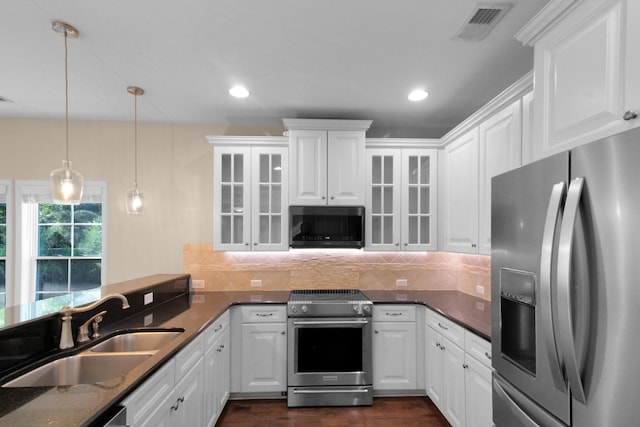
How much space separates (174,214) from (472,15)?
308 centimetres

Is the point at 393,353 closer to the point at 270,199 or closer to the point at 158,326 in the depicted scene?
the point at 270,199

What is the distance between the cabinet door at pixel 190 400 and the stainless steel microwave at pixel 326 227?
133 cm

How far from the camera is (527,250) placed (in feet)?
3.90

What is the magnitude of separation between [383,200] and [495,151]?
117cm

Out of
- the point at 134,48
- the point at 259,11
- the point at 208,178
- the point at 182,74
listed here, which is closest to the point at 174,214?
the point at 208,178

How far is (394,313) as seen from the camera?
Answer: 111 inches

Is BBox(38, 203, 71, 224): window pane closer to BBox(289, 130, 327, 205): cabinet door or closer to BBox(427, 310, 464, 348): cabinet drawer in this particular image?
BBox(289, 130, 327, 205): cabinet door

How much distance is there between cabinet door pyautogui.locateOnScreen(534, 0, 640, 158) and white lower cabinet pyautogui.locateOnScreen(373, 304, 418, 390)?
6.23 feet

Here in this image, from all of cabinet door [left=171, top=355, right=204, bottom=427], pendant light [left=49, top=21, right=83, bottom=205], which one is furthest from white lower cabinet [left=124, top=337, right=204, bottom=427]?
pendant light [left=49, top=21, right=83, bottom=205]

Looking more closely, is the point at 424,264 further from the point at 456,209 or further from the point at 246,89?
the point at 246,89

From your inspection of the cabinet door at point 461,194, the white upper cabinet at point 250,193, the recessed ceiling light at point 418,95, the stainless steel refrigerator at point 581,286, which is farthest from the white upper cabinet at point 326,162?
the stainless steel refrigerator at point 581,286

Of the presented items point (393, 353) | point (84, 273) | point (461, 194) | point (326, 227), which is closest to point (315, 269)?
point (326, 227)

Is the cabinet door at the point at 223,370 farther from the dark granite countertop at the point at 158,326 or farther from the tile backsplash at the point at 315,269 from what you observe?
the tile backsplash at the point at 315,269

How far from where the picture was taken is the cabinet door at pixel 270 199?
3.06m
